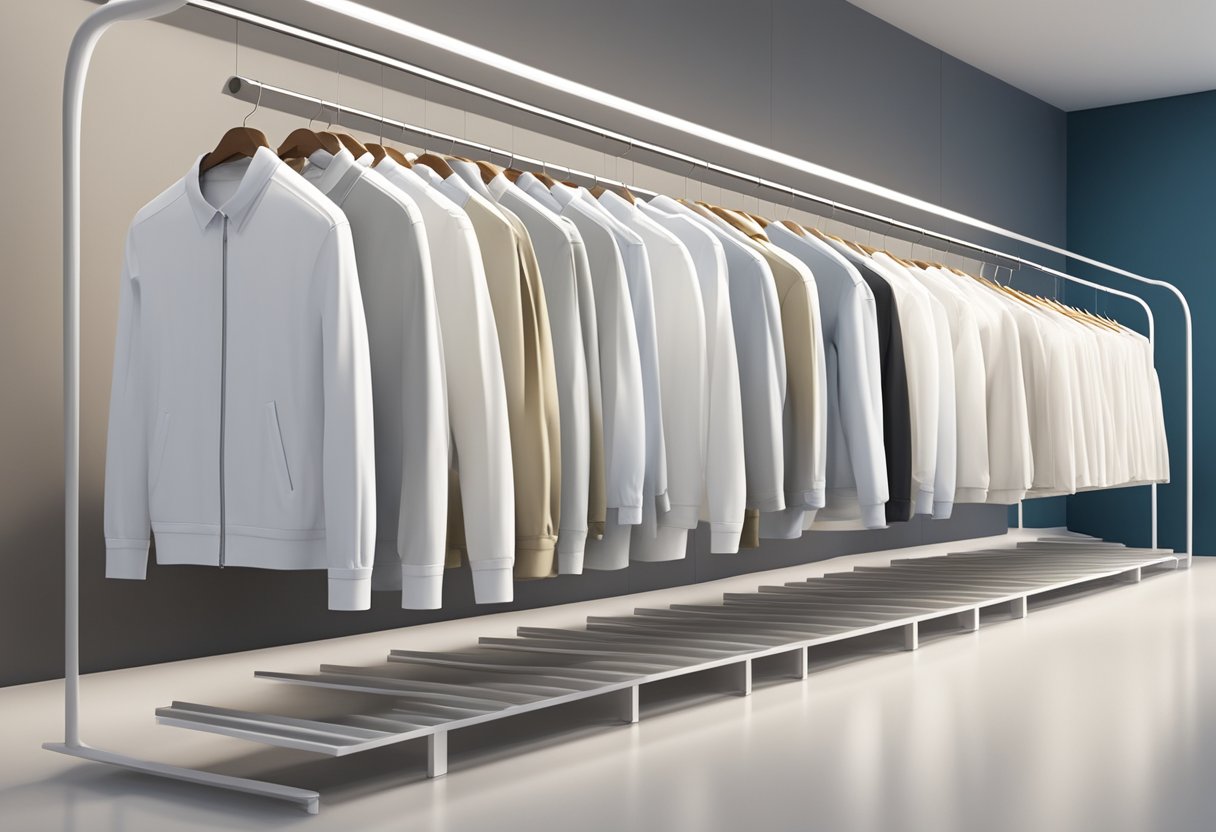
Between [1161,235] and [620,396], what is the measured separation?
7432mm

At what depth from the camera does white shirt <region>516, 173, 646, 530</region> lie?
3.09 metres

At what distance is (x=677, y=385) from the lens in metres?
3.45

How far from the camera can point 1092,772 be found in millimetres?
2648

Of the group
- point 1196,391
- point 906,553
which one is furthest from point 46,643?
point 1196,391

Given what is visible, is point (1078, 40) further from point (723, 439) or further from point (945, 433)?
point (723, 439)

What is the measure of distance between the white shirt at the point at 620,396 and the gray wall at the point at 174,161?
1469 millimetres

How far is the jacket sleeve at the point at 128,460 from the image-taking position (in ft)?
8.88

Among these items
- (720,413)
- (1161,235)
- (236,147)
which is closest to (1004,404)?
(720,413)

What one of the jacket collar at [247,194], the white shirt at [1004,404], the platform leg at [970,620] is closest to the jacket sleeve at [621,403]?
the jacket collar at [247,194]

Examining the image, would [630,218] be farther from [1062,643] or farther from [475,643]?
[1062,643]

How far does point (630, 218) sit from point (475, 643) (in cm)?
153

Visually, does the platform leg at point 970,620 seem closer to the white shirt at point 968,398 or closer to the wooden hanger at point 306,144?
the white shirt at point 968,398

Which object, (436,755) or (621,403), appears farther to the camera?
(621,403)

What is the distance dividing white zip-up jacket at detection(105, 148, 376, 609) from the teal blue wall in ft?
26.3
